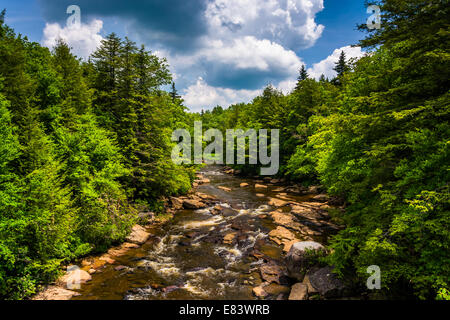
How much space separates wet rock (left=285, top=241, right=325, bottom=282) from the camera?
9.70m

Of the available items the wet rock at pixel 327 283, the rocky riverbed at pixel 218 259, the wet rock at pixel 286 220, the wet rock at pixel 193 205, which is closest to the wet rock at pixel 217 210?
the rocky riverbed at pixel 218 259

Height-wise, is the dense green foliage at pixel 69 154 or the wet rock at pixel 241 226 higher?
the dense green foliage at pixel 69 154

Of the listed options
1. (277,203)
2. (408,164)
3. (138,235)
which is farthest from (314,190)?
(138,235)

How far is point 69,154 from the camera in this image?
1185 centimetres

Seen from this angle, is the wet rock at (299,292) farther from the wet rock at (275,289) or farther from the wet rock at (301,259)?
the wet rock at (301,259)

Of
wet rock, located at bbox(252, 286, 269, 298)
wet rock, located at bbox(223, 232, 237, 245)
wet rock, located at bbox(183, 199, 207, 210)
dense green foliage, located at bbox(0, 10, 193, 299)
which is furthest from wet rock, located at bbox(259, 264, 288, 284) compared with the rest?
wet rock, located at bbox(183, 199, 207, 210)

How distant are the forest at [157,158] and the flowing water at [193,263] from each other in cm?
212

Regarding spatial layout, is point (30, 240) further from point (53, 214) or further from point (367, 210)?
point (367, 210)

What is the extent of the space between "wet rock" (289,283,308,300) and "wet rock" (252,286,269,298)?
1093 mm

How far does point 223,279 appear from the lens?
10305 mm

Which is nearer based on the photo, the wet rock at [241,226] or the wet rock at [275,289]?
the wet rock at [275,289]

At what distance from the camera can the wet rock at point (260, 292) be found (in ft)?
29.4

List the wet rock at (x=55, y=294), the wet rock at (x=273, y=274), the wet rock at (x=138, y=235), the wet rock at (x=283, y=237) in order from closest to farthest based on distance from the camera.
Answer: the wet rock at (x=55, y=294)
the wet rock at (x=273, y=274)
the wet rock at (x=283, y=237)
the wet rock at (x=138, y=235)

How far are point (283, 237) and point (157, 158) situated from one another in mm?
11926
